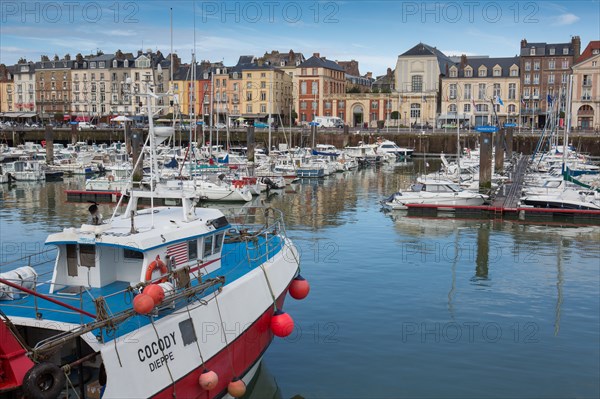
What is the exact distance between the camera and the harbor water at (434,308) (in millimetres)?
16141

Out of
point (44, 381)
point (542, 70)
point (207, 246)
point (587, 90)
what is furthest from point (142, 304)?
point (542, 70)

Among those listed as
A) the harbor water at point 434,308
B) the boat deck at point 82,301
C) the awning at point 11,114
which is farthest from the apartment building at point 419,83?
the boat deck at point 82,301

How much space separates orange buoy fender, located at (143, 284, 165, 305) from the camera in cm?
1143

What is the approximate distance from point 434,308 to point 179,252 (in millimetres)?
10262

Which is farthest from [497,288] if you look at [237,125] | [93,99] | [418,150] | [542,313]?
[93,99]

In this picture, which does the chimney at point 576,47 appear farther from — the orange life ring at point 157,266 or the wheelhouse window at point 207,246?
the orange life ring at point 157,266

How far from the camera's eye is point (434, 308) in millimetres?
21500

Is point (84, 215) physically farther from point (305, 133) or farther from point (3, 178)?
point (305, 133)

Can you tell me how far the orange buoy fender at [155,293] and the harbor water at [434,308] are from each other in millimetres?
5013

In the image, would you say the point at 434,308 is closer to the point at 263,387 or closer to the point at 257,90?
the point at 263,387

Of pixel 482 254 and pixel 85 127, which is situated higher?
pixel 85 127

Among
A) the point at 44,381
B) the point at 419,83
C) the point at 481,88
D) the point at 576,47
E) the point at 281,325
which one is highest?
the point at 576,47

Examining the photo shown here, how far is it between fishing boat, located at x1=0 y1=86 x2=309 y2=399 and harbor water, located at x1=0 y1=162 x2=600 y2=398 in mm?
2328

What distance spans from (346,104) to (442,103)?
1593 centimetres
